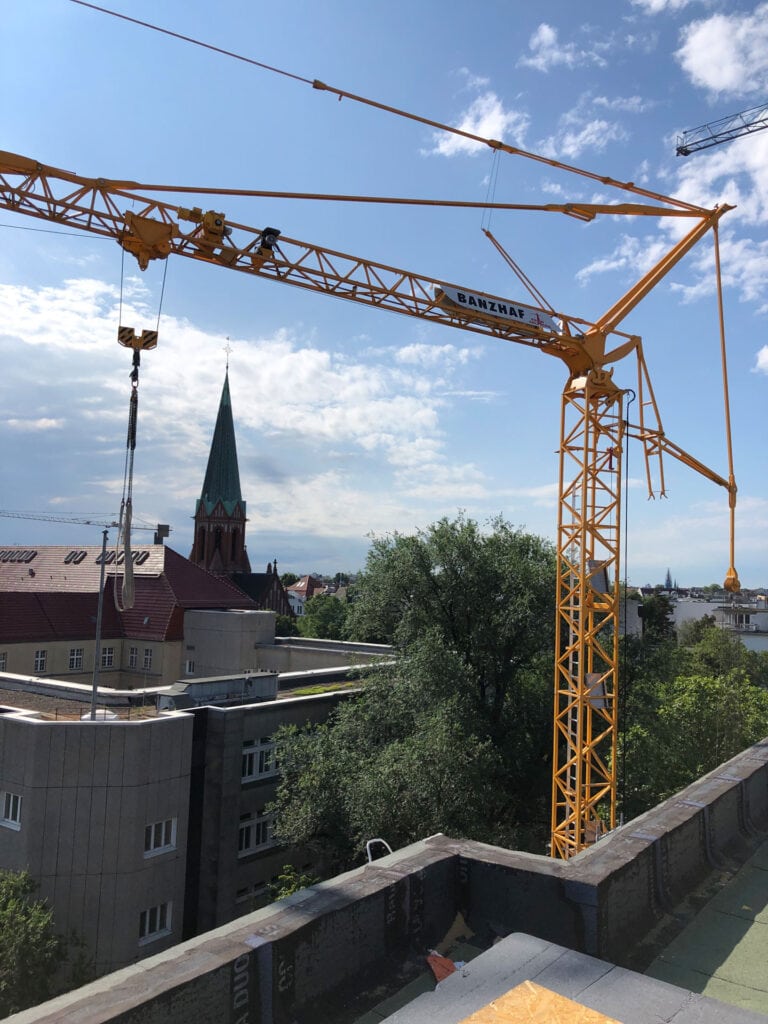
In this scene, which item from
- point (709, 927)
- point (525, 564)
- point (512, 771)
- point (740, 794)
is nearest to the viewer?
point (709, 927)

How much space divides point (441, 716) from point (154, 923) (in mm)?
9883

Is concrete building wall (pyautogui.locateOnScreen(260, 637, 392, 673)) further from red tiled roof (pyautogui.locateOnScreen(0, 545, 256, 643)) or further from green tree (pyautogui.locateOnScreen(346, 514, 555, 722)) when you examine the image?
green tree (pyautogui.locateOnScreen(346, 514, 555, 722))

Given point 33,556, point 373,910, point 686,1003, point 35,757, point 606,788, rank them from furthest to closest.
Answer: point 33,556, point 606,788, point 35,757, point 373,910, point 686,1003

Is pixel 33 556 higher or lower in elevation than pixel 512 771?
higher

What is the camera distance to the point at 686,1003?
412 cm

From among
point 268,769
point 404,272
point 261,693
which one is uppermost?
point 404,272

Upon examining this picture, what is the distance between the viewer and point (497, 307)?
75.7ft

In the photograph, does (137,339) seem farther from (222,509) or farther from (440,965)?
(222,509)

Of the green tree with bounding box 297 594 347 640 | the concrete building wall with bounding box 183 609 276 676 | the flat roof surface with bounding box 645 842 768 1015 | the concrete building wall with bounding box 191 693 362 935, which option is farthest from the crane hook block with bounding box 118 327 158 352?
the green tree with bounding box 297 594 347 640

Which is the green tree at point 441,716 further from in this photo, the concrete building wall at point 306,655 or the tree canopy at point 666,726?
the concrete building wall at point 306,655

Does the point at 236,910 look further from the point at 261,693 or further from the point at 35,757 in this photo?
the point at 35,757

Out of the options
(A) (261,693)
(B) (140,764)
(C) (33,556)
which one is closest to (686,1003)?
(B) (140,764)

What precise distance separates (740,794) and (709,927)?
3006mm

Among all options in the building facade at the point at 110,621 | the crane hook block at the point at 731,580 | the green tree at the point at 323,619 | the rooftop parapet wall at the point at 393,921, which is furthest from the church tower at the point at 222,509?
the rooftop parapet wall at the point at 393,921
